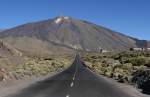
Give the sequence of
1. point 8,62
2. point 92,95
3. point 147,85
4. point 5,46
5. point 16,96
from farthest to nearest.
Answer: point 5,46
point 8,62
point 147,85
point 92,95
point 16,96

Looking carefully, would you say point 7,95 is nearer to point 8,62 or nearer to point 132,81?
point 132,81

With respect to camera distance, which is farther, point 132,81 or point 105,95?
point 132,81

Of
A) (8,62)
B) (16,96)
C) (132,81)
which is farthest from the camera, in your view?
(8,62)

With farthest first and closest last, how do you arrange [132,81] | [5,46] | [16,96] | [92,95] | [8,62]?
[5,46] → [8,62] → [132,81] → [92,95] → [16,96]

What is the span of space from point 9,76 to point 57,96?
1883 cm

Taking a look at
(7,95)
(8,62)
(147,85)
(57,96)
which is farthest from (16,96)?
(8,62)

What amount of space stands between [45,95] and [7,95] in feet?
7.89

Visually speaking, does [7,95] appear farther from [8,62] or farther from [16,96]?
[8,62]

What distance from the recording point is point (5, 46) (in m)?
113

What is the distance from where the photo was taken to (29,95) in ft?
87.4

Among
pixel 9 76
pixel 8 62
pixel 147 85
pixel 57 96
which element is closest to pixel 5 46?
pixel 8 62

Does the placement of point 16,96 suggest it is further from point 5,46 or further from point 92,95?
point 5,46

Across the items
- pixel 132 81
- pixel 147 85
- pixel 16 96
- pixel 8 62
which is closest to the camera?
pixel 16 96

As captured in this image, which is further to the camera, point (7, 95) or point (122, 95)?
point (122, 95)
